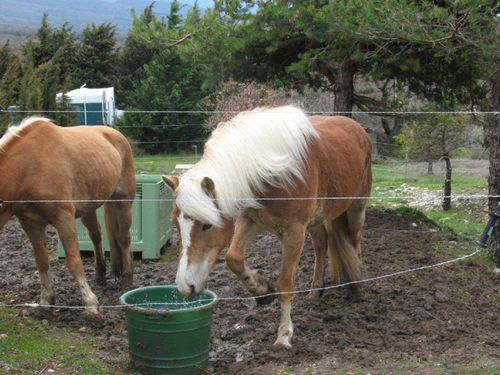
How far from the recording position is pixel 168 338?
414cm

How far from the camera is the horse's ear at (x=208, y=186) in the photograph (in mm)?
4000

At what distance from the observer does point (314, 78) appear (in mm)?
11391

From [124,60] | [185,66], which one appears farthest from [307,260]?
[124,60]

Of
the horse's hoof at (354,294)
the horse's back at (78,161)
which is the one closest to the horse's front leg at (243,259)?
the horse's hoof at (354,294)

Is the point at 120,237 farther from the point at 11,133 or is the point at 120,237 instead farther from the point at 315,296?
the point at 315,296

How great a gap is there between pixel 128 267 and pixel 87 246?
1726 millimetres

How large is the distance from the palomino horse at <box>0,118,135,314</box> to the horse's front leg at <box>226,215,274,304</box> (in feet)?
4.79

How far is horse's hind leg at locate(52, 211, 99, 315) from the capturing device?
5.17 m

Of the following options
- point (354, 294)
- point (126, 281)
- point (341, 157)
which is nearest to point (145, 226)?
point (126, 281)

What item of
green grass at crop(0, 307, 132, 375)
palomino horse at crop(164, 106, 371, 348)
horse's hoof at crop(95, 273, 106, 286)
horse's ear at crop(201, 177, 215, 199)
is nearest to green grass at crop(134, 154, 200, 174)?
horse's hoof at crop(95, 273, 106, 286)

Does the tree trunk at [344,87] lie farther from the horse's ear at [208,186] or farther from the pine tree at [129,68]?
the pine tree at [129,68]

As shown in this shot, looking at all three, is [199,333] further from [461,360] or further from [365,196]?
[365,196]

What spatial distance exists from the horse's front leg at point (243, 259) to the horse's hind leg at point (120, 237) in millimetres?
2061

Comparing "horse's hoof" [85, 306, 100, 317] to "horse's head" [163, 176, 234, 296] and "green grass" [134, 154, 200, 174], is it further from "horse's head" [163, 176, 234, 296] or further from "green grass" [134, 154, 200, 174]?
"green grass" [134, 154, 200, 174]
